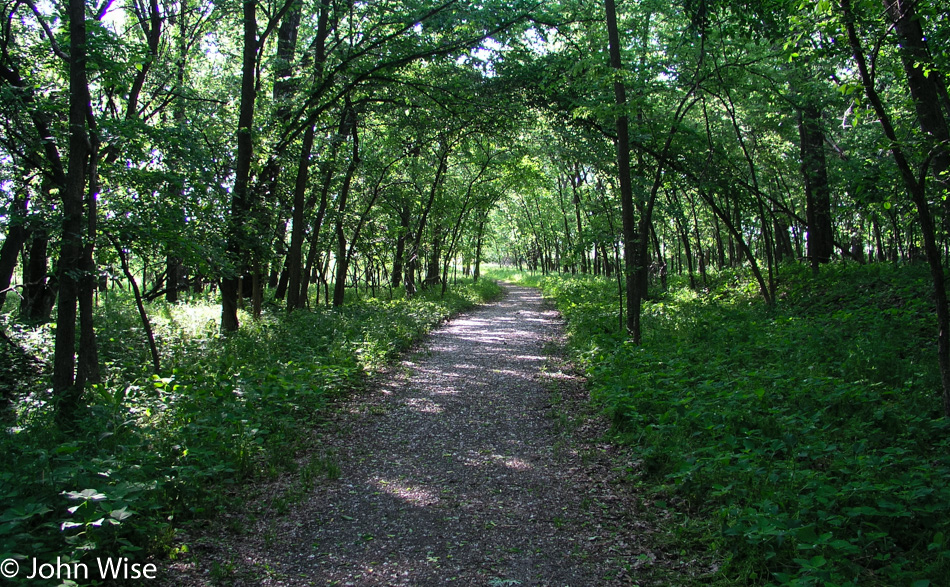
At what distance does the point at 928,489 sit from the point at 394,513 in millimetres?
3646

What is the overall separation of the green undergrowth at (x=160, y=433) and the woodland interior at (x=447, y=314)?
0.03m

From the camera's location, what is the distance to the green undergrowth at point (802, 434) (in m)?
2.98

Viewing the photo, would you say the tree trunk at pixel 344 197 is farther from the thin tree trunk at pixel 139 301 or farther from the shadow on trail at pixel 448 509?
the shadow on trail at pixel 448 509

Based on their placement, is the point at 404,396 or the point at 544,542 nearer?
the point at 544,542

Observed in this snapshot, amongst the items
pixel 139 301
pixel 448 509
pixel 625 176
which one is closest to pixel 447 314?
pixel 625 176

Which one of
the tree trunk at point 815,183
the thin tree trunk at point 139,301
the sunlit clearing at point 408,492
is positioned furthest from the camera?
the tree trunk at point 815,183

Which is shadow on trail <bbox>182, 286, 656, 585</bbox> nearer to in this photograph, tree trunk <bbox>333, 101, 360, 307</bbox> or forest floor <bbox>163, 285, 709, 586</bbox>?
forest floor <bbox>163, 285, 709, 586</bbox>

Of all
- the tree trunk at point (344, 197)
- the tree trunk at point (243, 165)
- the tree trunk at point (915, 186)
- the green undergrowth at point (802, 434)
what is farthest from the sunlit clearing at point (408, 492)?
the tree trunk at point (344, 197)

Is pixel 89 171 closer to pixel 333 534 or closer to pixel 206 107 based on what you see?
pixel 333 534

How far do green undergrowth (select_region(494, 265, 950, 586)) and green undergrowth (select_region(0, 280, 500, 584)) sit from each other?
11.7 ft

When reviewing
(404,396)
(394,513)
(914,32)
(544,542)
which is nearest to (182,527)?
(394,513)

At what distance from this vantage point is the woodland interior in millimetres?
3396

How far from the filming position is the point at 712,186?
1062 centimetres

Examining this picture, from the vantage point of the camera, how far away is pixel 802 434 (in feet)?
14.7
